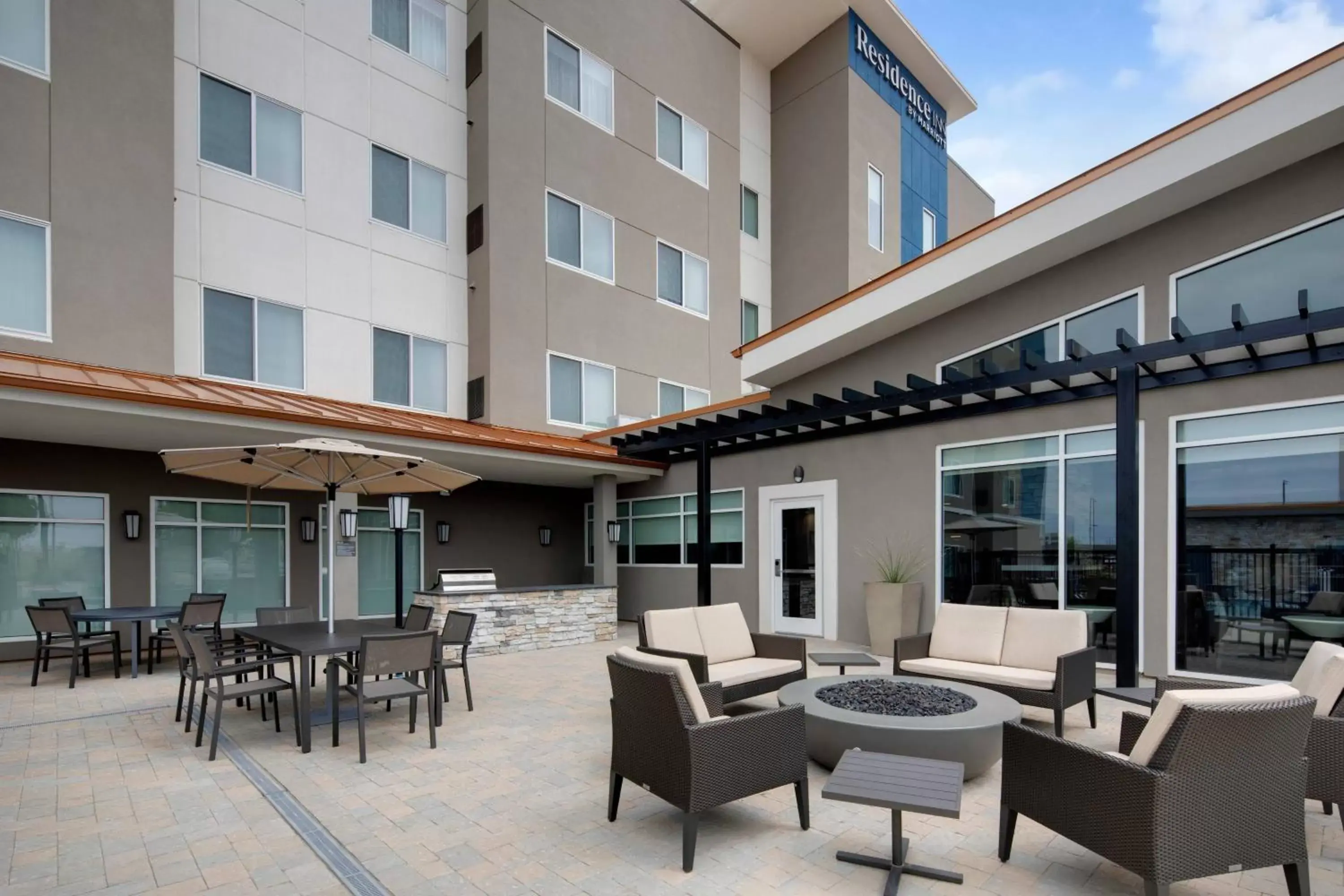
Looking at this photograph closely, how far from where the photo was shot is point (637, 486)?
14008 mm

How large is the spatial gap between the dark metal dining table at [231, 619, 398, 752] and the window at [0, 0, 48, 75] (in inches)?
311

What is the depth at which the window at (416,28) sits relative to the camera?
41.1 feet

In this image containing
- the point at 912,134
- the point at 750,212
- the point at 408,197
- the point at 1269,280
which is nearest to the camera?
the point at 1269,280

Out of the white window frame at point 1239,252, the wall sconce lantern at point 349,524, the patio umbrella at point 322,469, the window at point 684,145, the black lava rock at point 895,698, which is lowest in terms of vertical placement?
the black lava rock at point 895,698

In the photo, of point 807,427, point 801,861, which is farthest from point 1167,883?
point 807,427

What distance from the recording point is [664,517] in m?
13.5

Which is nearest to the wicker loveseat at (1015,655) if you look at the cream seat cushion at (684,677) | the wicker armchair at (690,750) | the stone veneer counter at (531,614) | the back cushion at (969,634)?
the back cushion at (969,634)

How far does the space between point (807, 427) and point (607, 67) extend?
29.5ft

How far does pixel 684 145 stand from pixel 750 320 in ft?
14.1

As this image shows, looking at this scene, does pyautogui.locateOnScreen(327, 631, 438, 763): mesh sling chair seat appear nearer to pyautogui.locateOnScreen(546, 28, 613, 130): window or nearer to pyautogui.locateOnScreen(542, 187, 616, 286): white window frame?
pyautogui.locateOnScreen(542, 187, 616, 286): white window frame

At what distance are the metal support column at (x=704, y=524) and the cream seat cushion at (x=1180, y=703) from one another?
22.7 feet

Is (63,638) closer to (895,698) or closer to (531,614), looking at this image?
(531,614)

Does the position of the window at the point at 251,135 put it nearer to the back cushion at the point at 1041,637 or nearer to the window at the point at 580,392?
the window at the point at 580,392

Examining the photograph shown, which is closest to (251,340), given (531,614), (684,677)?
(531,614)
